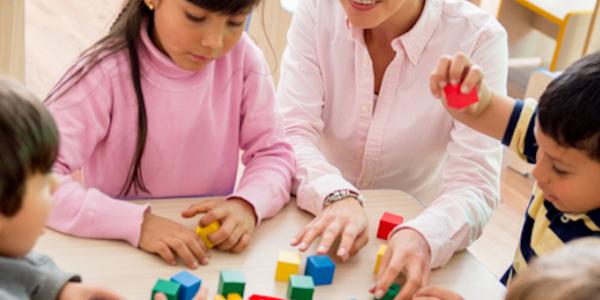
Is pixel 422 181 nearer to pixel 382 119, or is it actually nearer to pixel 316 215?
pixel 382 119

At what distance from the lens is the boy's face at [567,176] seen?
3.57 ft

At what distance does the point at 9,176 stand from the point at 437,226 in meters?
0.72

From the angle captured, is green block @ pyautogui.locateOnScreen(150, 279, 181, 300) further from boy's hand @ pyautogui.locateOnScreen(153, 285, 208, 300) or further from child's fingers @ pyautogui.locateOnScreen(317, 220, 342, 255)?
child's fingers @ pyautogui.locateOnScreen(317, 220, 342, 255)

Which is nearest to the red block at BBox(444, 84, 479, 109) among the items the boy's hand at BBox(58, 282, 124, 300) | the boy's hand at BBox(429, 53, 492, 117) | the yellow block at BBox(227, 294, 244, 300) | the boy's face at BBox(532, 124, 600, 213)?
the boy's hand at BBox(429, 53, 492, 117)

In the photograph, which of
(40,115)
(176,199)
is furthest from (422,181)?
(40,115)

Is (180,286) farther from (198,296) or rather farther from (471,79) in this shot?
(471,79)

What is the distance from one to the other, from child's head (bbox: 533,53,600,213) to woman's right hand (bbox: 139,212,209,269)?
1.69ft

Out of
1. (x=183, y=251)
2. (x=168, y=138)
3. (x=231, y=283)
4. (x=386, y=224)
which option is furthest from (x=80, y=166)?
(x=386, y=224)

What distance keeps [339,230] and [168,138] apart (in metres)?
0.35

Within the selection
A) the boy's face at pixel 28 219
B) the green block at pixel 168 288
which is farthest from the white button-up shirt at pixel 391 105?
A: the boy's face at pixel 28 219

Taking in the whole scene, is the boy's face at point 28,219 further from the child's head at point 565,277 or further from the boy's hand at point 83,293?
the child's head at point 565,277

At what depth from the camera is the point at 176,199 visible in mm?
1272

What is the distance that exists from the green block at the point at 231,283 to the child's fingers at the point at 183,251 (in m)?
0.07

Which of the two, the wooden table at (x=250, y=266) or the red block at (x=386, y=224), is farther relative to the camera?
the red block at (x=386, y=224)
